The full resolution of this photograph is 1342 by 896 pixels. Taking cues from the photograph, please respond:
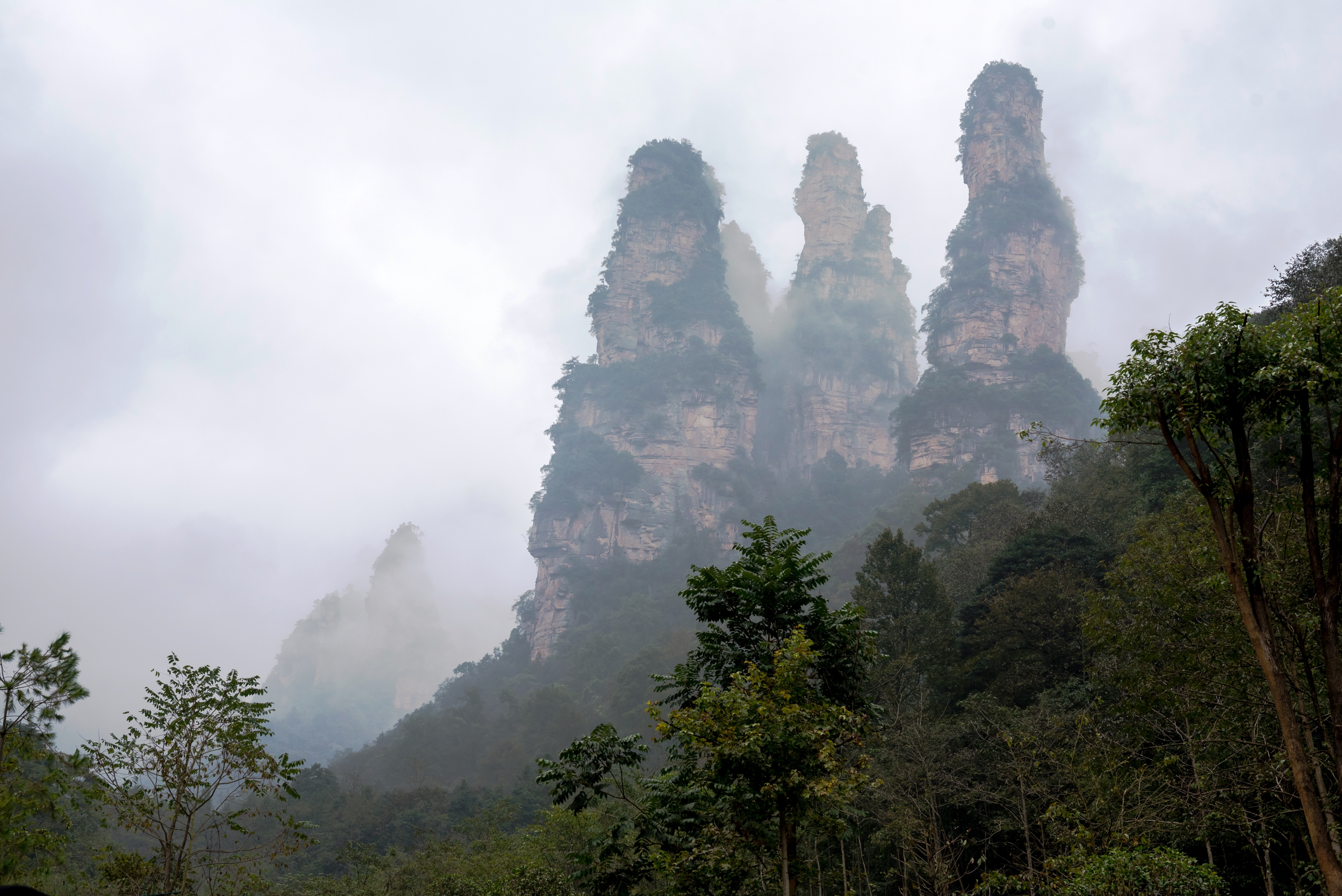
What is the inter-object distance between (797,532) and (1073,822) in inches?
258

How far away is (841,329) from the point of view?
103 metres

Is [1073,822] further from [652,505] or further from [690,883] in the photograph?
[652,505]

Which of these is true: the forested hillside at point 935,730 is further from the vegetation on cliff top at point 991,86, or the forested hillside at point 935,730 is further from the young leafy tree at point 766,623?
the vegetation on cliff top at point 991,86

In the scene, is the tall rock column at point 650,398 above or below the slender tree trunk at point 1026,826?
above

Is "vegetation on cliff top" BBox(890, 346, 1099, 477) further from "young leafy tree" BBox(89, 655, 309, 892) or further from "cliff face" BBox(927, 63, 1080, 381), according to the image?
"young leafy tree" BBox(89, 655, 309, 892)

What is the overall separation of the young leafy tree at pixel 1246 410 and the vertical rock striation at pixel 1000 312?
67.5m

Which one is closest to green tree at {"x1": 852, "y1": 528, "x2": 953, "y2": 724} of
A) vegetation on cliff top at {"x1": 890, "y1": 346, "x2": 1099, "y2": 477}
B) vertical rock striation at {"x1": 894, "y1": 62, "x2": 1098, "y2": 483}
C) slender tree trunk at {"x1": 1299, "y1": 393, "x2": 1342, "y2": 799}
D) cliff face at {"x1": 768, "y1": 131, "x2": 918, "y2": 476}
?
slender tree trunk at {"x1": 1299, "y1": 393, "x2": 1342, "y2": 799}

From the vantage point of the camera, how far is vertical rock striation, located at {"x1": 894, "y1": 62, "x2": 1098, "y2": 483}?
7425 cm

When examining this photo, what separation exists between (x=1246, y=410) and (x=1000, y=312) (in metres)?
78.2

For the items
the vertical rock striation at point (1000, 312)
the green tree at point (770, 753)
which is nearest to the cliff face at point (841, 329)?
the vertical rock striation at point (1000, 312)

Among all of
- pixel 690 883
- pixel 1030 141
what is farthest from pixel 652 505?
pixel 690 883

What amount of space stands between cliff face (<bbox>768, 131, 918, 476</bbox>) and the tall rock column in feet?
33.1

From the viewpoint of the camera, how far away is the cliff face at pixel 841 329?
9938 cm

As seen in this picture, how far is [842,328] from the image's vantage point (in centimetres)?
10312
